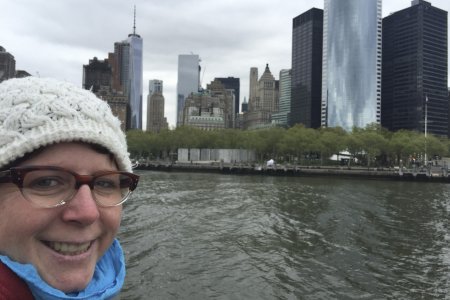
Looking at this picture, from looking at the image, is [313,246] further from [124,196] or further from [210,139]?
[210,139]

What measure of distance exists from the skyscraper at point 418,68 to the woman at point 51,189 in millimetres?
143218

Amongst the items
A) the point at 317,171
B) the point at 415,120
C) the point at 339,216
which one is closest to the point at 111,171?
the point at 339,216

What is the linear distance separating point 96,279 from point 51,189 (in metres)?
0.51

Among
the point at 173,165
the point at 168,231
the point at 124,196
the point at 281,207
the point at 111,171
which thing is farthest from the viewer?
the point at 173,165

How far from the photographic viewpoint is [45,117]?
1735 mm

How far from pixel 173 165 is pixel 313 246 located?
7169 cm

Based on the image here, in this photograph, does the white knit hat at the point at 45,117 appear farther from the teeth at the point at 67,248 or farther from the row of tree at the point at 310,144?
the row of tree at the point at 310,144

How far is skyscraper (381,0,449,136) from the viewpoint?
133 m

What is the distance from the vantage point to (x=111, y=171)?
1.91m

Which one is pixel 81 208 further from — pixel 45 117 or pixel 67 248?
pixel 45 117

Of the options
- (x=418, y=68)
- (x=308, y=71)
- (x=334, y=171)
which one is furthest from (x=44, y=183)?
(x=308, y=71)

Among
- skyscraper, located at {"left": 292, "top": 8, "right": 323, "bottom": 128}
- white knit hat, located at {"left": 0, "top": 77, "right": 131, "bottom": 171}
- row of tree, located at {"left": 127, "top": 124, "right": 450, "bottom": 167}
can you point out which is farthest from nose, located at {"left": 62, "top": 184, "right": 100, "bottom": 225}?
skyscraper, located at {"left": 292, "top": 8, "right": 323, "bottom": 128}

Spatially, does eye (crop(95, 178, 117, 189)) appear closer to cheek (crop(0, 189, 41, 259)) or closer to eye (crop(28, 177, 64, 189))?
eye (crop(28, 177, 64, 189))

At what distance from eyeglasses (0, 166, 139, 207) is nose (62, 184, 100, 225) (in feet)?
0.08
